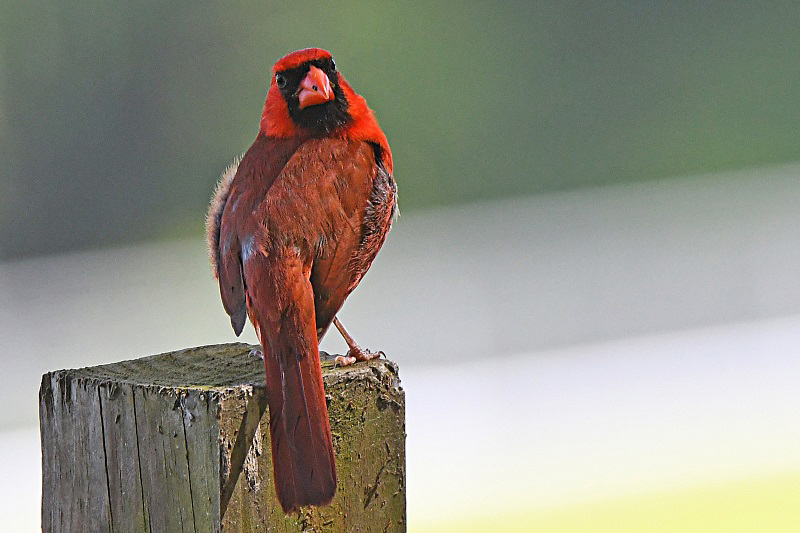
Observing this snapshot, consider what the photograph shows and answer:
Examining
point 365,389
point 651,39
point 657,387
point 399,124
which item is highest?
point 651,39

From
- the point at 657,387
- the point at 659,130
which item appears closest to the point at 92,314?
the point at 657,387

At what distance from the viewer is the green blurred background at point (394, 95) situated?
4.62 m

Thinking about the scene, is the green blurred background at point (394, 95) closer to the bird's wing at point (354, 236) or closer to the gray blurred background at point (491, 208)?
the gray blurred background at point (491, 208)

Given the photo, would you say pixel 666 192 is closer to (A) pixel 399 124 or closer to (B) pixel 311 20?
(A) pixel 399 124

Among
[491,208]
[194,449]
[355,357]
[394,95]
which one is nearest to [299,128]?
[355,357]

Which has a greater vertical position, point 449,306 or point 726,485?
point 449,306

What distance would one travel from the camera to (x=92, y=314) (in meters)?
5.11

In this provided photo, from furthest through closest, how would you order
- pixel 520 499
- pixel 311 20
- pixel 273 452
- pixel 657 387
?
pixel 657 387 < pixel 311 20 < pixel 520 499 < pixel 273 452

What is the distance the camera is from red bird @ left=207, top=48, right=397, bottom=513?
4.86 feet

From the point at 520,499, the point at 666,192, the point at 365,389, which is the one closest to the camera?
the point at 365,389

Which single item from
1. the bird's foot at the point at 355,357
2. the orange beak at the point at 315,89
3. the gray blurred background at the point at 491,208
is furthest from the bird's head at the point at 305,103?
the gray blurred background at the point at 491,208

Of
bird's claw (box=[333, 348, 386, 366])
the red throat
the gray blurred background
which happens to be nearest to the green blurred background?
the gray blurred background

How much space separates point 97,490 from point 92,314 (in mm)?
3692

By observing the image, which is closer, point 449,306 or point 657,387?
point 657,387
